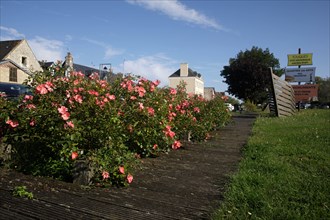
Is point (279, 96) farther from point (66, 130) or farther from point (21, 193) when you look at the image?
point (21, 193)

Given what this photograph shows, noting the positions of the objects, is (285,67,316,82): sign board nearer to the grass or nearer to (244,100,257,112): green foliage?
(244,100,257,112): green foliage

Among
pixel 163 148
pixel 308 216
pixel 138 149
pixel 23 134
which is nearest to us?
pixel 308 216

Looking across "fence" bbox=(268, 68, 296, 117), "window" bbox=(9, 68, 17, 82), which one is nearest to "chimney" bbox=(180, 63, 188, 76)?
"window" bbox=(9, 68, 17, 82)

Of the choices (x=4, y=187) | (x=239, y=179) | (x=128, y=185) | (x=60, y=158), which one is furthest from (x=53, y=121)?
(x=239, y=179)

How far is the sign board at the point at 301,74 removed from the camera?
24075 mm

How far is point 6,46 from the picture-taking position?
39.1 meters

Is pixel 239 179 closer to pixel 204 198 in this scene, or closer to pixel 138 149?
pixel 204 198

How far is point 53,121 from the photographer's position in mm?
3457

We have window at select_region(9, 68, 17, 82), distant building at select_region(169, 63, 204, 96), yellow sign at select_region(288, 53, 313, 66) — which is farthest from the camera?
distant building at select_region(169, 63, 204, 96)

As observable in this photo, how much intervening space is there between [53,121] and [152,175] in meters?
1.43

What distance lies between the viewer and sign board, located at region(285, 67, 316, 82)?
79.0 feet

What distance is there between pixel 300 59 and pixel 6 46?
35.5m

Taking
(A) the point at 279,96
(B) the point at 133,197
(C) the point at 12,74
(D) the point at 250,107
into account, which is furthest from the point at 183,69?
(B) the point at 133,197

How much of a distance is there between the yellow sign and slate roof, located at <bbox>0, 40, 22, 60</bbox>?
33.2 m
